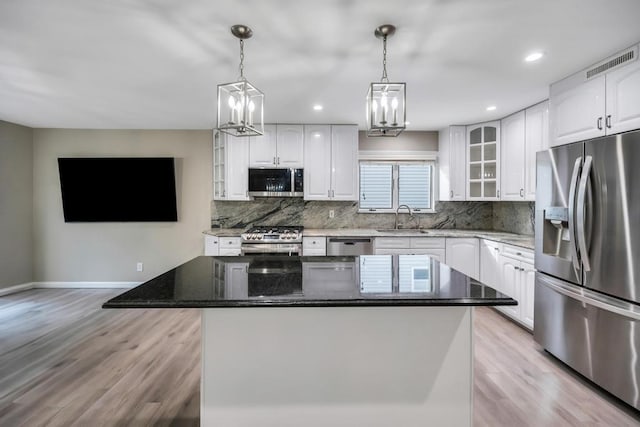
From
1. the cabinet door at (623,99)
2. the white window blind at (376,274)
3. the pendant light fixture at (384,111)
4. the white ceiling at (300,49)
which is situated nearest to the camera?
the white window blind at (376,274)

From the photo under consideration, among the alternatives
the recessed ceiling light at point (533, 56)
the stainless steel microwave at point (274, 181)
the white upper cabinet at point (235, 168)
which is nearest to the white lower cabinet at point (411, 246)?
the stainless steel microwave at point (274, 181)

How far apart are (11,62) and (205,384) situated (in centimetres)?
305

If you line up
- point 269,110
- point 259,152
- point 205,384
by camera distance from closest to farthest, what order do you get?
point 205,384 → point 269,110 → point 259,152

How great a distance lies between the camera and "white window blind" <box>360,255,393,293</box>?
1.46m

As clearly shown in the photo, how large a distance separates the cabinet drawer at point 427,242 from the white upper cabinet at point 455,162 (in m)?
0.80

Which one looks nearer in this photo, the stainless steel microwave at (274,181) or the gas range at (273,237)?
the gas range at (273,237)

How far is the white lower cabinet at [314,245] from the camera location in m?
4.15

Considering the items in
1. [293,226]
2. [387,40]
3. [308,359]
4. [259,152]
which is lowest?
[308,359]

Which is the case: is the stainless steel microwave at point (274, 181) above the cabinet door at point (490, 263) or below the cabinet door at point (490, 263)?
above

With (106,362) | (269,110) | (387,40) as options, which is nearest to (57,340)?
(106,362)

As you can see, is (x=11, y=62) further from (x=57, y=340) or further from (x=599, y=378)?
(x=599, y=378)

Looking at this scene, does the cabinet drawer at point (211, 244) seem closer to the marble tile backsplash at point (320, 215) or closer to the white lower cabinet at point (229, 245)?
the white lower cabinet at point (229, 245)

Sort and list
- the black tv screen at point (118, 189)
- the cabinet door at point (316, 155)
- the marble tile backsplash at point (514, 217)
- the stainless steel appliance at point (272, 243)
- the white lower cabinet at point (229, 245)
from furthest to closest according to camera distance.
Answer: the black tv screen at point (118, 189), the cabinet door at point (316, 155), the white lower cabinet at point (229, 245), the stainless steel appliance at point (272, 243), the marble tile backsplash at point (514, 217)

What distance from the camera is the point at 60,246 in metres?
4.84
